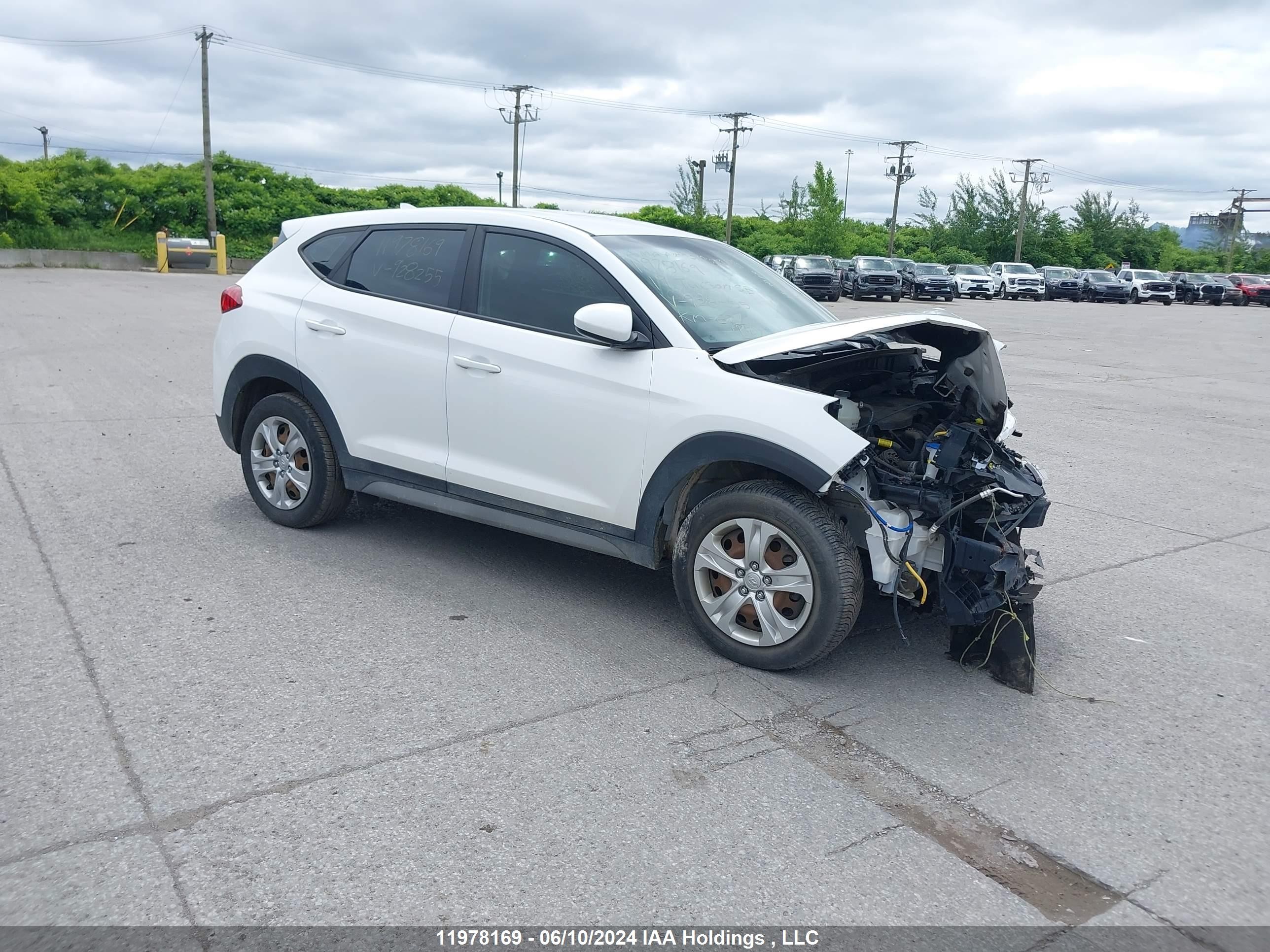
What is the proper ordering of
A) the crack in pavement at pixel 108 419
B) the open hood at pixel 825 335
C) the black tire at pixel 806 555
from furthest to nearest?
1. the crack in pavement at pixel 108 419
2. the open hood at pixel 825 335
3. the black tire at pixel 806 555

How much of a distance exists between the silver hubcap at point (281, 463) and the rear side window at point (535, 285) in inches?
59.4

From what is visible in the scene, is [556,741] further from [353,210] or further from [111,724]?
[353,210]

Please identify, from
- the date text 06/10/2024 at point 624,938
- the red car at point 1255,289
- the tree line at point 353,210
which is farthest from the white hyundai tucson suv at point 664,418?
the red car at point 1255,289

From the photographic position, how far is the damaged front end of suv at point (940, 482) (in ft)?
13.7

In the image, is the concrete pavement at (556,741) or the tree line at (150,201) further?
the tree line at (150,201)

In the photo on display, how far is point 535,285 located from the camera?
509cm

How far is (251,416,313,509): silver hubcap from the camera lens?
5.94 m

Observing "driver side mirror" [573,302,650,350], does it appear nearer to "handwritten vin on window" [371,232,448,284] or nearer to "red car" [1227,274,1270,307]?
"handwritten vin on window" [371,232,448,284]

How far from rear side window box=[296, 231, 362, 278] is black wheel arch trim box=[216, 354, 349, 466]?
1.90ft

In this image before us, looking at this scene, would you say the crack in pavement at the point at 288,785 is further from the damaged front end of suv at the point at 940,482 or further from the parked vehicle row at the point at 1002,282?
the parked vehicle row at the point at 1002,282

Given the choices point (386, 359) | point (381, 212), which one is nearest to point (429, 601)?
point (386, 359)

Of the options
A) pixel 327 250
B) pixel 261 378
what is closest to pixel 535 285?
pixel 327 250

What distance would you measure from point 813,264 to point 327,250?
35261 mm

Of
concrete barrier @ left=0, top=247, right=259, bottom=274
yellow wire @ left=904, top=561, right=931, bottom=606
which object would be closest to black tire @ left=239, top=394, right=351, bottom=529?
yellow wire @ left=904, top=561, right=931, bottom=606
